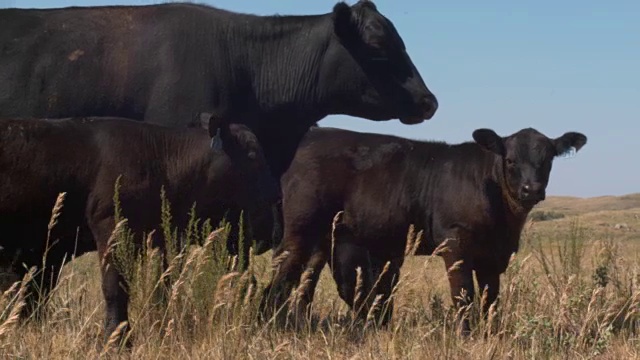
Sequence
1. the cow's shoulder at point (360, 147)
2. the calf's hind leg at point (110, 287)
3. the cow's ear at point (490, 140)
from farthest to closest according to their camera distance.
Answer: the cow's shoulder at point (360, 147) < the cow's ear at point (490, 140) < the calf's hind leg at point (110, 287)

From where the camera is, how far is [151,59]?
26.1 ft

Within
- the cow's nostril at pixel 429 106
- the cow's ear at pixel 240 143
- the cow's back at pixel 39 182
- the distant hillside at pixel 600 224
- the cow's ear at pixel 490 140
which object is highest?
the cow's nostril at pixel 429 106

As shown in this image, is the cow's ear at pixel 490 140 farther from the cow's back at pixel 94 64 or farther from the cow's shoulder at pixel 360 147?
the cow's back at pixel 94 64

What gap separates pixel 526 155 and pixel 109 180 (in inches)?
142

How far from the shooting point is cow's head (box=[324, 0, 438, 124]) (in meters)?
8.49

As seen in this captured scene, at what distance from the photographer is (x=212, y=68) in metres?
8.05

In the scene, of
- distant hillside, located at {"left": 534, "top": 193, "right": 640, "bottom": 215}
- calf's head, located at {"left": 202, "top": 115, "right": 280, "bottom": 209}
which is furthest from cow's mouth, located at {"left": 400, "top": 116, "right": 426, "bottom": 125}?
distant hillside, located at {"left": 534, "top": 193, "right": 640, "bottom": 215}

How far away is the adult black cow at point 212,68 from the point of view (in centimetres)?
791

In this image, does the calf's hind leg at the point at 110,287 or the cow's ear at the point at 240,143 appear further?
the cow's ear at the point at 240,143

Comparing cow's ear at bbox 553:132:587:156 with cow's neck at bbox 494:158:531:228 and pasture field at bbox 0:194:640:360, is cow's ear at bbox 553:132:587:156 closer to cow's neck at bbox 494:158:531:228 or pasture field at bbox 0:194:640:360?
cow's neck at bbox 494:158:531:228

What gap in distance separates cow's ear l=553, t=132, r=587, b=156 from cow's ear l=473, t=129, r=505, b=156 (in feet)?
1.59

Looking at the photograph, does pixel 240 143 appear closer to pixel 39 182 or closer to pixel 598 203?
pixel 39 182

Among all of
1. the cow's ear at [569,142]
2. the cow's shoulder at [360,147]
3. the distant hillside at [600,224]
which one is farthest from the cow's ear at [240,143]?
the distant hillside at [600,224]

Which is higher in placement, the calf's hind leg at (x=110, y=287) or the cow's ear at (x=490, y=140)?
the cow's ear at (x=490, y=140)
